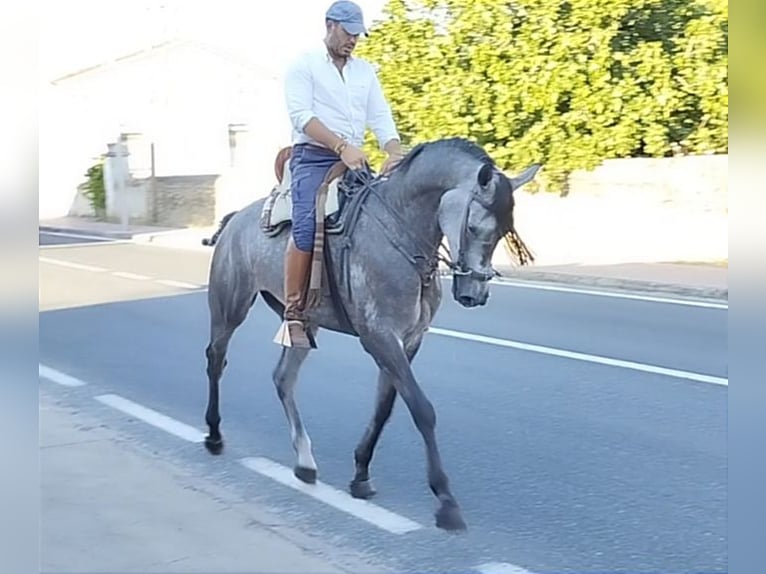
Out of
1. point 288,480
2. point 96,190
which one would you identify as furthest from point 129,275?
point 96,190

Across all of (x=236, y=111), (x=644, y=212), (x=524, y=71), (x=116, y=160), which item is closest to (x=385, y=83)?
(x=524, y=71)

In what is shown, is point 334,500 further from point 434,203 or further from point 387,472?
point 434,203

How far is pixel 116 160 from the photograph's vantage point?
24.4 metres

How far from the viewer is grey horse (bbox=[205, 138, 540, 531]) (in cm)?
425

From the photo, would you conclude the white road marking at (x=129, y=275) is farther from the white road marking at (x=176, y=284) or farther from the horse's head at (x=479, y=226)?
the horse's head at (x=479, y=226)

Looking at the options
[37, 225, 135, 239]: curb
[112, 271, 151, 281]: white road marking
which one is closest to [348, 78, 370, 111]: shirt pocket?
[112, 271, 151, 281]: white road marking

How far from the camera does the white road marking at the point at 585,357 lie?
7902mm

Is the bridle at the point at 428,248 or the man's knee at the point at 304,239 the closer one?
the bridle at the point at 428,248

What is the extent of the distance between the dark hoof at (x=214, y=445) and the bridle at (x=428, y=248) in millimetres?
1949

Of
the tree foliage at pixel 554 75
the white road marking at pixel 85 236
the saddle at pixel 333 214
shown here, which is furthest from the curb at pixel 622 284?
the white road marking at pixel 85 236

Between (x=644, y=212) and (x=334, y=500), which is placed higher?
(x=644, y=212)

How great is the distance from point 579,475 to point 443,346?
393 cm

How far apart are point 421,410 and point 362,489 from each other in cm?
79

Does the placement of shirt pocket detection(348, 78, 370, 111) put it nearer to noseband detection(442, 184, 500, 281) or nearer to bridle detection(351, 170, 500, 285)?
→ bridle detection(351, 170, 500, 285)
